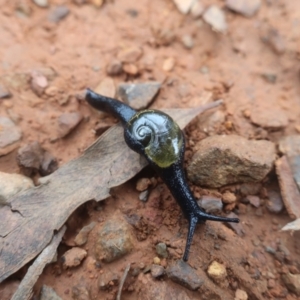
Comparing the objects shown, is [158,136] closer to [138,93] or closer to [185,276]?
[138,93]

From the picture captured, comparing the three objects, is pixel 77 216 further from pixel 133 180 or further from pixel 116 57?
pixel 116 57

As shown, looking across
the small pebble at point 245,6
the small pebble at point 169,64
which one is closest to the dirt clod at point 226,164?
the small pebble at point 169,64

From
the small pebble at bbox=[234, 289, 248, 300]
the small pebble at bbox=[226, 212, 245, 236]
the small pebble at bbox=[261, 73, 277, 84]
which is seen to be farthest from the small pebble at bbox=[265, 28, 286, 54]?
the small pebble at bbox=[234, 289, 248, 300]

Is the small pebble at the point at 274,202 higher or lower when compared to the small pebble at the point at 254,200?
higher

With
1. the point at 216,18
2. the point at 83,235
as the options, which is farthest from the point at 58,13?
the point at 83,235

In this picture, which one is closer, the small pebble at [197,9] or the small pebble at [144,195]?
the small pebble at [144,195]

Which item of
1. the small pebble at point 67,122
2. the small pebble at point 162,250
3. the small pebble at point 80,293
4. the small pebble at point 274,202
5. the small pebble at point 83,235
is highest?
the small pebble at point 274,202

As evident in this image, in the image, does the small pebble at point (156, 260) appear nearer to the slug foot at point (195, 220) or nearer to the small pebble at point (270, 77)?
the slug foot at point (195, 220)
